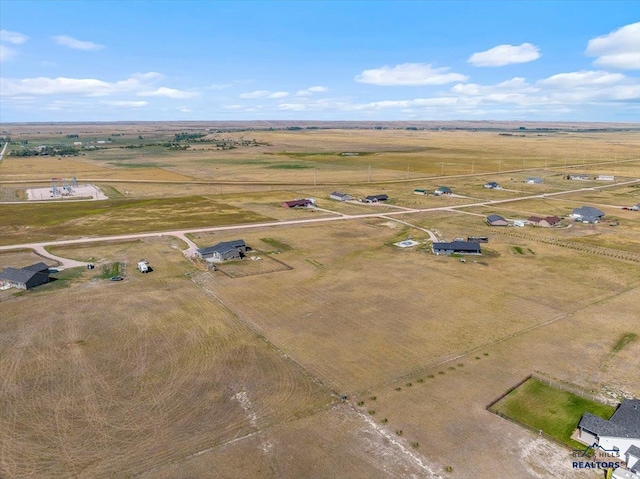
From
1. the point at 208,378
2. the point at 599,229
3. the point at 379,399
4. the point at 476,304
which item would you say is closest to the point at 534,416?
the point at 379,399

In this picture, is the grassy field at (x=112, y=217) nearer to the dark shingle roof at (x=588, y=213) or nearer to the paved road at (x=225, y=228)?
the paved road at (x=225, y=228)

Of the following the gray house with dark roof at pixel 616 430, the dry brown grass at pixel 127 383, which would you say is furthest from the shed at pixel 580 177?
the dry brown grass at pixel 127 383

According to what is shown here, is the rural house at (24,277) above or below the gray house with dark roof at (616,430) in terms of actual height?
above

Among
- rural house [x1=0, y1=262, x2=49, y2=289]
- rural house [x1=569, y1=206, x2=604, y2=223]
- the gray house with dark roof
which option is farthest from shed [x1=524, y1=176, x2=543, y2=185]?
rural house [x1=0, y1=262, x2=49, y2=289]

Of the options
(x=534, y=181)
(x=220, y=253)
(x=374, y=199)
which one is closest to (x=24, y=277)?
(x=220, y=253)

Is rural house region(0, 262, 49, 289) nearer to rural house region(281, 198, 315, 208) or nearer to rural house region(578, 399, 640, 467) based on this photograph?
rural house region(281, 198, 315, 208)

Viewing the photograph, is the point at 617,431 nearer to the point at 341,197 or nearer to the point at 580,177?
the point at 341,197
